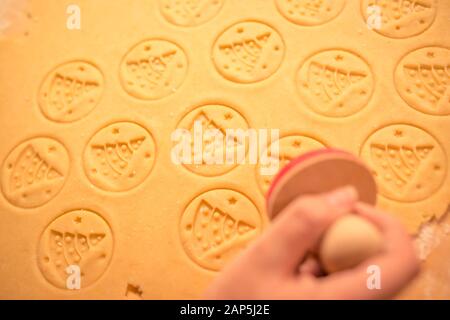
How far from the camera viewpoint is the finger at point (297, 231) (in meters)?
0.44

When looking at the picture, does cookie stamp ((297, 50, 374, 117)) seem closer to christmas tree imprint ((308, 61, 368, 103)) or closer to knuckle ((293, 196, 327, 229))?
christmas tree imprint ((308, 61, 368, 103))

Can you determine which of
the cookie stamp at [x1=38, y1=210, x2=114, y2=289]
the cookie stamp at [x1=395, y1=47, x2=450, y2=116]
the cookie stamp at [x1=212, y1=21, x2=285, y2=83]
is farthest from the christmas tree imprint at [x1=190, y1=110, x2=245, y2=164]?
the cookie stamp at [x1=395, y1=47, x2=450, y2=116]

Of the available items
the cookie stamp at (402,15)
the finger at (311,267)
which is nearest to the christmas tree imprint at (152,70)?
the cookie stamp at (402,15)

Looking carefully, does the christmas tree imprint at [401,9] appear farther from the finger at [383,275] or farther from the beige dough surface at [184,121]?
the finger at [383,275]

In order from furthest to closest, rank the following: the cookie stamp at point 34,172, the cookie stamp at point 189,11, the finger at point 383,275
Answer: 1. the cookie stamp at point 189,11
2. the cookie stamp at point 34,172
3. the finger at point 383,275

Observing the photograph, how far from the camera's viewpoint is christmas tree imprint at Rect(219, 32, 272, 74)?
88cm

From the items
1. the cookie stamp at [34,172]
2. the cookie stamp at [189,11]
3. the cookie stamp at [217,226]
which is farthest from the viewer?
the cookie stamp at [189,11]

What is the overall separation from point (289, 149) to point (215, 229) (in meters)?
0.20

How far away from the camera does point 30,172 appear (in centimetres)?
86

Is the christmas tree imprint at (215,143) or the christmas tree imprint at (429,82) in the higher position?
the christmas tree imprint at (429,82)

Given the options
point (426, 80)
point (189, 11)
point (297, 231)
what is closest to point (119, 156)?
point (189, 11)

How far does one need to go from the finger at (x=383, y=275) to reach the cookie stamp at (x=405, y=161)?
0.32 meters
